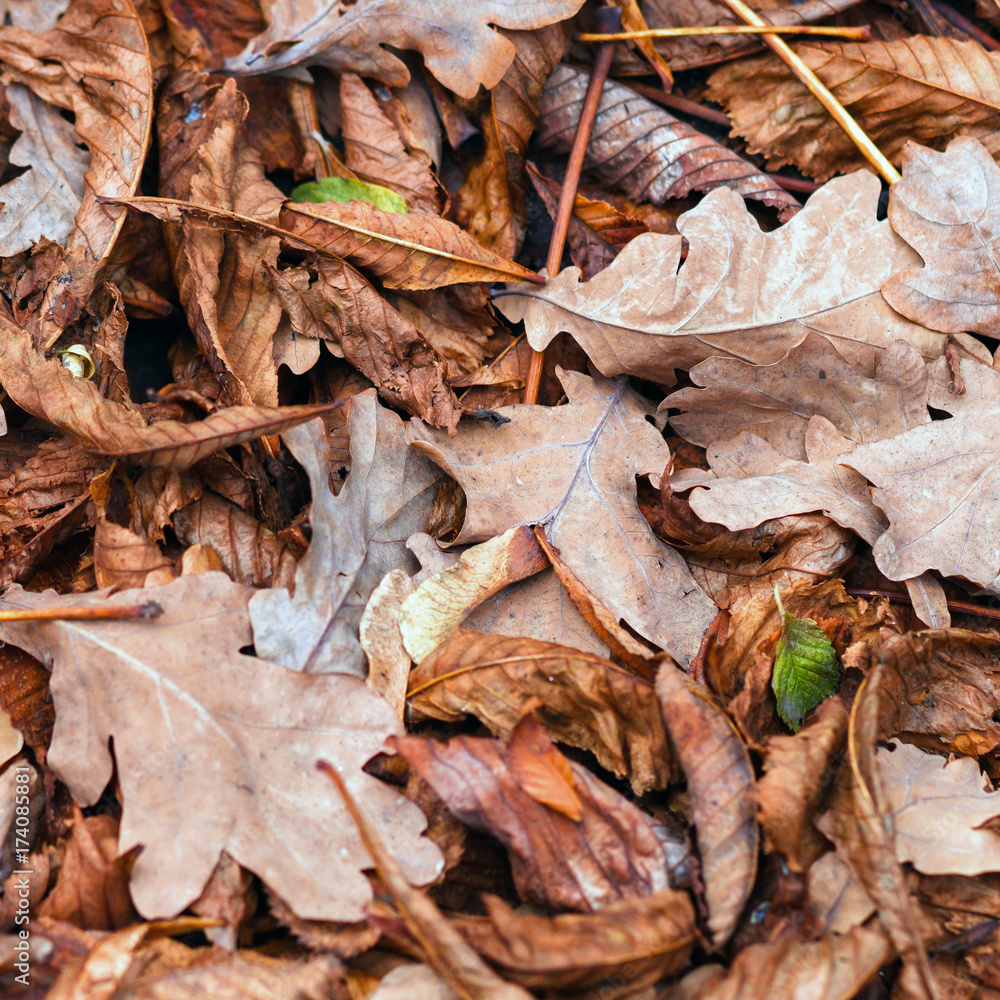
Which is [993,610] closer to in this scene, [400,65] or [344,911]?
[344,911]

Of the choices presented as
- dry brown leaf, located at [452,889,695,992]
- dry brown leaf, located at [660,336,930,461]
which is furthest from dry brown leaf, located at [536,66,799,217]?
dry brown leaf, located at [452,889,695,992]

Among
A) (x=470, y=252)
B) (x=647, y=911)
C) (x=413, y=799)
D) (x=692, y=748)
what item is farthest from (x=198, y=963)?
(x=470, y=252)

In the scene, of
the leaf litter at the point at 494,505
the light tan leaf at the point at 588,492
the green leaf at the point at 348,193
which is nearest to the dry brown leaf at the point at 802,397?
the leaf litter at the point at 494,505

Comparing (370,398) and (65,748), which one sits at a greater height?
(370,398)

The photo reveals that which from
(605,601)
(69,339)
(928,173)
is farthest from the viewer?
(928,173)

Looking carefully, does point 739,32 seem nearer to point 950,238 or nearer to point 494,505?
point 950,238

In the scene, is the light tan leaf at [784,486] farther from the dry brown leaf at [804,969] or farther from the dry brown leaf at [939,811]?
the dry brown leaf at [804,969]

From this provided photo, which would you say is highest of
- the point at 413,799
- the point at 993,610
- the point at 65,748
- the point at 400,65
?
the point at 400,65
